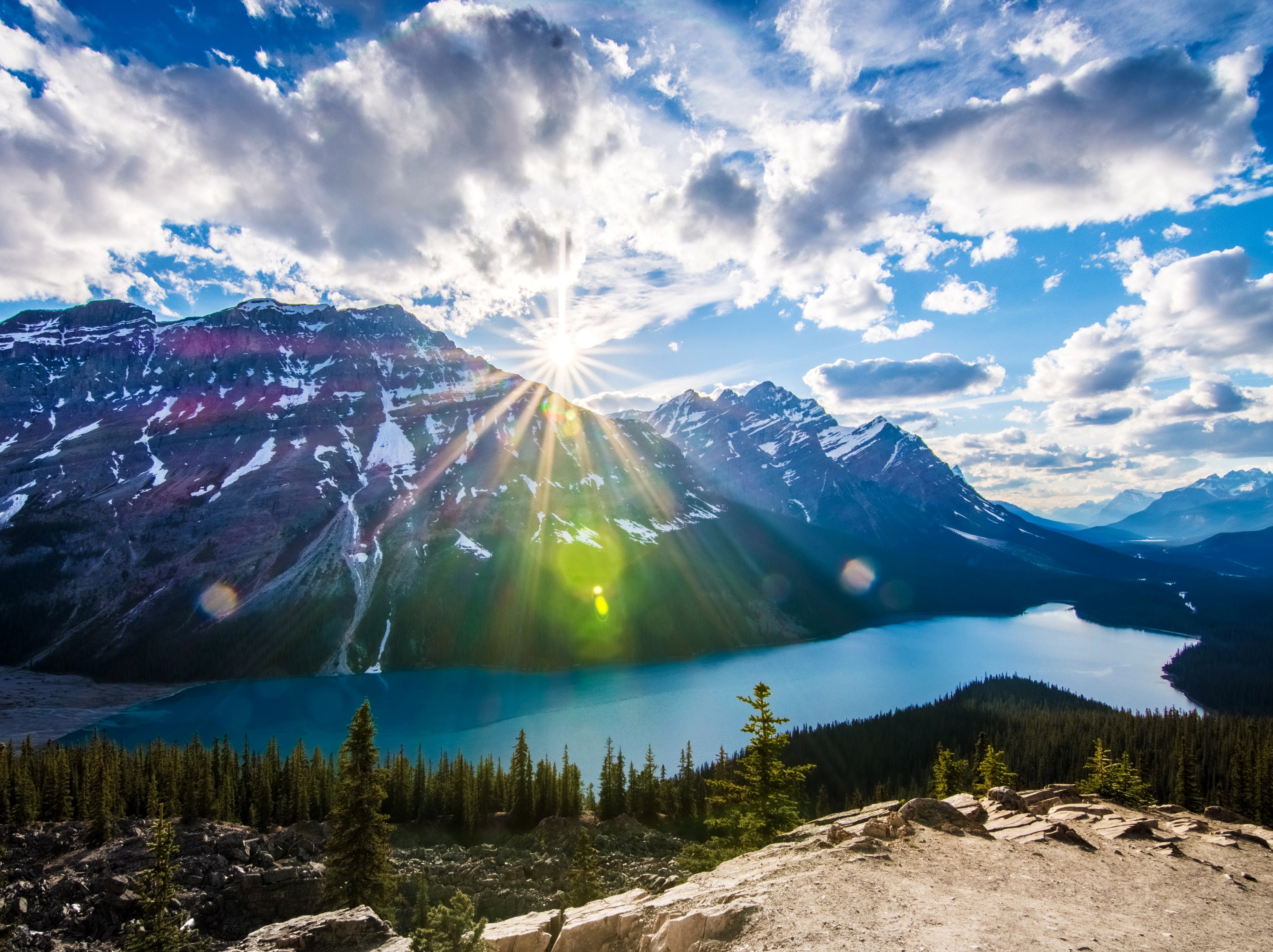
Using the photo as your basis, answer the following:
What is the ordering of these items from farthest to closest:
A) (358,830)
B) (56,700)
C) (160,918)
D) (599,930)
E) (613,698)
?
(613,698), (56,700), (358,830), (160,918), (599,930)

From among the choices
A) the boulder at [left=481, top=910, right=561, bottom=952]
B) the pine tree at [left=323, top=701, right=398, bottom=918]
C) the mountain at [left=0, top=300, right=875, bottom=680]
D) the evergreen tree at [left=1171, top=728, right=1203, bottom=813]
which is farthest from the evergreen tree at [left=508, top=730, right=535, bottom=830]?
the mountain at [left=0, top=300, right=875, bottom=680]

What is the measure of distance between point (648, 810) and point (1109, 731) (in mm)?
63310

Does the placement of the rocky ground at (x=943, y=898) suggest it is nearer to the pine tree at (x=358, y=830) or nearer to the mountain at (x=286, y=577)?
the pine tree at (x=358, y=830)

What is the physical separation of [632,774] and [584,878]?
36.8 meters

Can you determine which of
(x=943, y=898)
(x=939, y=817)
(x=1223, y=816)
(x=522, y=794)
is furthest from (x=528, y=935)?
(x=522, y=794)

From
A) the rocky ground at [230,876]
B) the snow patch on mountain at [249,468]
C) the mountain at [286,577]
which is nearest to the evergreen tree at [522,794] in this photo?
the rocky ground at [230,876]

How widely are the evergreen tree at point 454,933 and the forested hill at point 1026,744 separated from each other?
1647 inches

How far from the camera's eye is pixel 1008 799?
945 inches

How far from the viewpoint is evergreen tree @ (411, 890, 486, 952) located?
14.7 m

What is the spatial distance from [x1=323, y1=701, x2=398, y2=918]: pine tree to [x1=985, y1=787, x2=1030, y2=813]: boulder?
80.3 ft

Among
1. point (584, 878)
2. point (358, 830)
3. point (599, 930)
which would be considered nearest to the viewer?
point (599, 930)

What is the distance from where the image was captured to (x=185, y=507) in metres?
180

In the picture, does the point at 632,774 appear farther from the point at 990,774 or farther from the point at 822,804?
the point at 990,774

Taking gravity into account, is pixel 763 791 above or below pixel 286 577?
below
